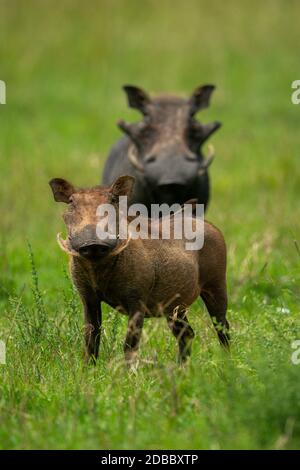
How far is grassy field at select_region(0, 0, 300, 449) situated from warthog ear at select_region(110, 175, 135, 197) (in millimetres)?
672

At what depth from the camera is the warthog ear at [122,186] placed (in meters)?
5.08

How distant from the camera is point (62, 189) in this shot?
5.15 meters

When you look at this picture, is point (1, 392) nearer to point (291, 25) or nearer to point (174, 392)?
point (174, 392)

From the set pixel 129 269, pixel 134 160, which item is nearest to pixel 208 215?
pixel 134 160

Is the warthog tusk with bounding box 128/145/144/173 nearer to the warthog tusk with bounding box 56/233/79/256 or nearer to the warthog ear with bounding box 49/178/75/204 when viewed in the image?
the warthog ear with bounding box 49/178/75/204

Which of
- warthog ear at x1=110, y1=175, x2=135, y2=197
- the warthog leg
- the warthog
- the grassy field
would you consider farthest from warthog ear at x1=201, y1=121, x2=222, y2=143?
warthog ear at x1=110, y1=175, x2=135, y2=197

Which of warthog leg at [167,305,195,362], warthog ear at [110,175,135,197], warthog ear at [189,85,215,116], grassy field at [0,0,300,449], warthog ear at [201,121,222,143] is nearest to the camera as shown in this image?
grassy field at [0,0,300,449]

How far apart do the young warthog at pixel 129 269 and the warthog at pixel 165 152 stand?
2.26 meters

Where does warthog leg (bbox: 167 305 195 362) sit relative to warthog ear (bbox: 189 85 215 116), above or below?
below

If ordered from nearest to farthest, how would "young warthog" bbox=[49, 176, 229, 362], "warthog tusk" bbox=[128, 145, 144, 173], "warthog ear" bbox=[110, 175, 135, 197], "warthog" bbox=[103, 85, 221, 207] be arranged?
"young warthog" bbox=[49, 176, 229, 362] → "warthog ear" bbox=[110, 175, 135, 197] → "warthog" bbox=[103, 85, 221, 207] → "warthog tusk" bbox=[128, 145, 144, 173]

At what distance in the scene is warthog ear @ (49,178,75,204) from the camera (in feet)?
16.8

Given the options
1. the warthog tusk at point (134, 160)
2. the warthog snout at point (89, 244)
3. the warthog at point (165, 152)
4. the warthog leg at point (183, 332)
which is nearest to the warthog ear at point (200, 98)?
the warthog at point (165, 152)

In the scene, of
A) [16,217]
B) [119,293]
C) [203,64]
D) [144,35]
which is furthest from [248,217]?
[144,35]

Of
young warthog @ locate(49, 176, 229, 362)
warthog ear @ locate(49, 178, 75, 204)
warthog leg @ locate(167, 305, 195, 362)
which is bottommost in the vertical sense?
warthog leg @ locate(167, 305, 195, 362)
